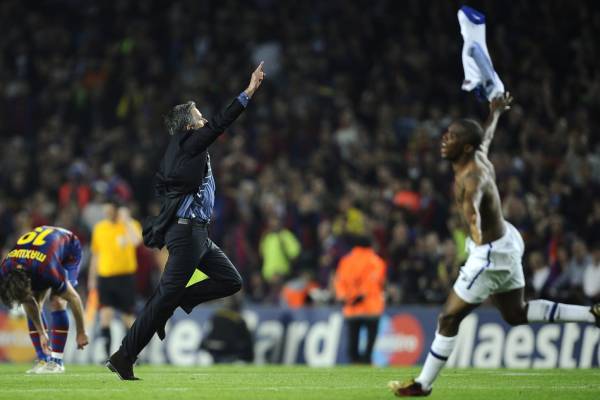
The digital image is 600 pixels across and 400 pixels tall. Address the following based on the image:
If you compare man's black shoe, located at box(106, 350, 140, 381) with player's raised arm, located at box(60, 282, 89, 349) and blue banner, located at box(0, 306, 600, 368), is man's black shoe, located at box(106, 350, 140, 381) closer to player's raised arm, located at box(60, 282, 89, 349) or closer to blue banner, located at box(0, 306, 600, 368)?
player's raised arm, located at box(60, 282, 89, 349)

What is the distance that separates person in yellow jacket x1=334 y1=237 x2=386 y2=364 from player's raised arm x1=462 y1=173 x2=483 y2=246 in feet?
30.2

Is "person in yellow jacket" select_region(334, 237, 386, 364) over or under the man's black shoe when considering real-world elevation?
under

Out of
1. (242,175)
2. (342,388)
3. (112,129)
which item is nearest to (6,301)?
(342,388)

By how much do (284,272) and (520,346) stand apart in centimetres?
494

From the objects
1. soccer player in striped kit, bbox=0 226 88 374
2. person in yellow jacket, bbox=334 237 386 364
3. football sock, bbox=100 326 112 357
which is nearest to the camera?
soccer player in striped kit, bbox=0 226 88 374

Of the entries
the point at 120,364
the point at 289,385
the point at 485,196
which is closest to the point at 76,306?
the point at 120,364

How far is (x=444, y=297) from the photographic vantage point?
743 inches

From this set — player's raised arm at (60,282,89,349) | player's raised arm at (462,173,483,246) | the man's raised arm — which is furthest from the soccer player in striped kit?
player's raised arm at (462,173,483,246)

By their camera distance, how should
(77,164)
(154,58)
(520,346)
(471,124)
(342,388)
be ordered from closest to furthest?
(471,124) < (342,388) < (520,346) < (77,164) < (154,58)

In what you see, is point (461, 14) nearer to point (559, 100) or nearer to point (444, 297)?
point (444, 297)

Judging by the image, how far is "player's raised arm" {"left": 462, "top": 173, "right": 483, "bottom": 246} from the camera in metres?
8.93

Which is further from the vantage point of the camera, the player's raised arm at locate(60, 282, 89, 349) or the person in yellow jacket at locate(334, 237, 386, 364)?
the person in yellow jacket at locate(334, 237, 386, 364)

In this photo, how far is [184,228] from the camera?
36.0ft

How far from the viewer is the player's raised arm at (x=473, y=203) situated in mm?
8930
